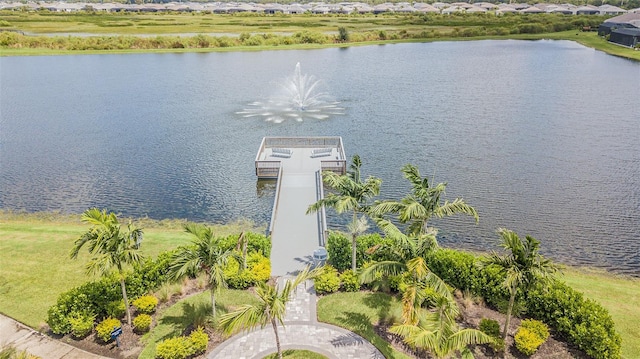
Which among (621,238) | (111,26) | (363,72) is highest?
(111,26)

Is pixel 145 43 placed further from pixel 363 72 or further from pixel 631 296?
pixel 631 296

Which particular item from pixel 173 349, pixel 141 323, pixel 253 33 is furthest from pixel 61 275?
A: pixel 253 33

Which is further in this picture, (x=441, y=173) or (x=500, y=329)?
(x=441, y=173)

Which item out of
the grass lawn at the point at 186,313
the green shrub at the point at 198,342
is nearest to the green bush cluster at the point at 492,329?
the grass lawn at the point at 186,313

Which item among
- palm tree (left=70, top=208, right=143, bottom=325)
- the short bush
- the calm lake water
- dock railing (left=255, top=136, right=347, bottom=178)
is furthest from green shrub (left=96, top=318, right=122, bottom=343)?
dock railing (left=255, top=136, right=347, bottom=178)

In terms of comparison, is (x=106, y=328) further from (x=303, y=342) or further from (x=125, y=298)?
(x=303, y=342)

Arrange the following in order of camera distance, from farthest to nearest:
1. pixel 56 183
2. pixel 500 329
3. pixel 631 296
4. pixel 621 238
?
pixel 56 183
pixel 621 238
pixel 631 296
pixel 500 329

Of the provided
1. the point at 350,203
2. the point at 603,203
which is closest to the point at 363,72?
the point at 603,203

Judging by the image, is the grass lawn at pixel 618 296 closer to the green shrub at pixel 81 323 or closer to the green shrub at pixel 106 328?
the green shrub at pixel 106 328
